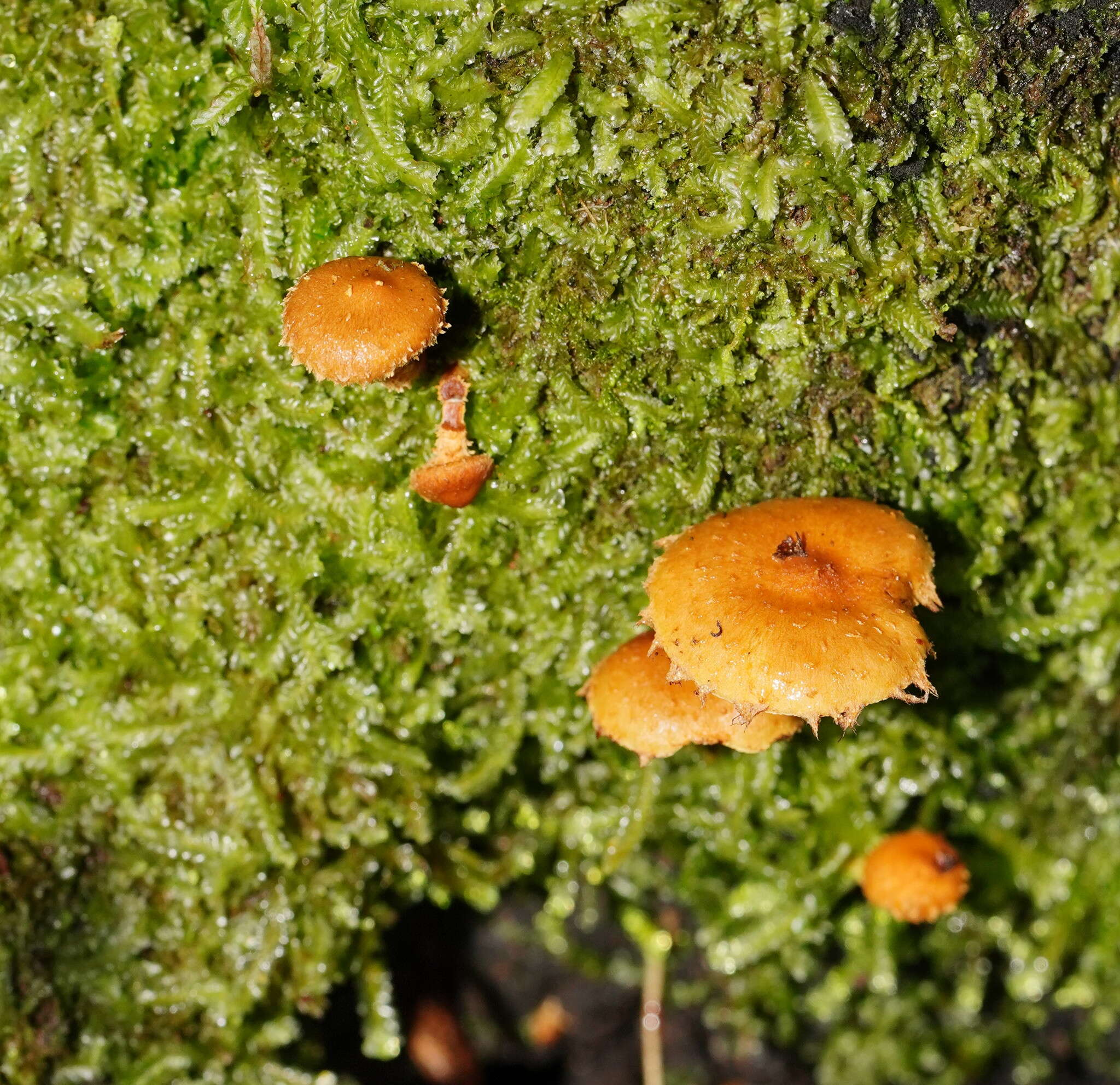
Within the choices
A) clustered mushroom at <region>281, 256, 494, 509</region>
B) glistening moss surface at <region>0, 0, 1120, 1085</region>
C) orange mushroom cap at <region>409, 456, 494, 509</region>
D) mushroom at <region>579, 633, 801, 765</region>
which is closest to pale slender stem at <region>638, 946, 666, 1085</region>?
glistening moss surface at <region>0, 0, 1120, 1085</region>

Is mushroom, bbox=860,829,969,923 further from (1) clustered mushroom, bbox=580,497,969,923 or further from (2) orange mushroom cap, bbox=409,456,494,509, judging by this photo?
(2) orange mushroom cap, bbox=409,456,494,509

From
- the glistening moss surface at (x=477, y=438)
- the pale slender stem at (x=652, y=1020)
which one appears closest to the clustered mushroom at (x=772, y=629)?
the glistening moss surface at (x=477, y=438)

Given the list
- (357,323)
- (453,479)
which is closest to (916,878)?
(453,479)

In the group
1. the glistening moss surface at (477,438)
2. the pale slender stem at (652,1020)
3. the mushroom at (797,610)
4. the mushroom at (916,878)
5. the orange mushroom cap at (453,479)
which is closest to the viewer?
the mushroom at (797,610)

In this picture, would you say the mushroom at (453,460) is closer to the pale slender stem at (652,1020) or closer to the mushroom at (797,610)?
the mushroom at (797,610)

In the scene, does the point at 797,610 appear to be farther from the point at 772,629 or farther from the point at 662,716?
the point at 662,716

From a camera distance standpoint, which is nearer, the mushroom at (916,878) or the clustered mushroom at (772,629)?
the clustered mushroom at (772,629)
